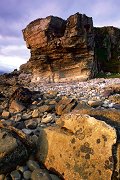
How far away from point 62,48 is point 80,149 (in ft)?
79.4

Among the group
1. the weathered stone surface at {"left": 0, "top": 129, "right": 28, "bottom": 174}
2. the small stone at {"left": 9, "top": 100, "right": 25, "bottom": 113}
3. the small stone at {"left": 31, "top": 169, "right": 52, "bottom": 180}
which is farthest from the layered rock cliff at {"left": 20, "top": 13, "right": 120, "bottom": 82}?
the small stone at {"left": 31, "top": 169, "right": 52, "bottom": 180}

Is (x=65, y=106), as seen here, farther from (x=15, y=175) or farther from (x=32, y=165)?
(x=15, y=175)

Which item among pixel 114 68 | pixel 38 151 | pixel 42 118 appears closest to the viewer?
pixel 38 151

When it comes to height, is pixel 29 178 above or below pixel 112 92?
below

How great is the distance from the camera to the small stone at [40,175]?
7.63 metres

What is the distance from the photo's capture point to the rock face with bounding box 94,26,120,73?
120 feet

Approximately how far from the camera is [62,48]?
31125mm

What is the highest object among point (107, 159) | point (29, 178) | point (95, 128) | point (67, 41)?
point (67, 41)

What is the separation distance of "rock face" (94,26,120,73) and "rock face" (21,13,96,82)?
5.01 metres

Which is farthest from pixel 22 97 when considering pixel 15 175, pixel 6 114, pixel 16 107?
pixel 15 175

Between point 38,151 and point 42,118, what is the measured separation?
579 centimetres

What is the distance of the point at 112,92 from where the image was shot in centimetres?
1923

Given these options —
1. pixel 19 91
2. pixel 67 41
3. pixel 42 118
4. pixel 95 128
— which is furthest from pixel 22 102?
pixel 67 41

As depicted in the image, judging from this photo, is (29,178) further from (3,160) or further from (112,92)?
(112,92)
